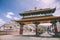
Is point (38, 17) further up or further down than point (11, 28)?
further up

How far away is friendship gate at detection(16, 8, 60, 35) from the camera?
386 centimetres

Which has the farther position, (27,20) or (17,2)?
(27,20)

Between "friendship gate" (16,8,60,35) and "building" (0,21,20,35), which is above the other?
"friendship gate" (16,8,60,35)

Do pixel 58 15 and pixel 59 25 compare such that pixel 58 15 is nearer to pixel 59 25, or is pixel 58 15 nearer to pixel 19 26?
pixel 59 25

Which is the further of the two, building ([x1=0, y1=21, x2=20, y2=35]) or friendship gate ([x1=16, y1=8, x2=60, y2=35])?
building ([x1=0, y1=21, x2=20, y2=35])

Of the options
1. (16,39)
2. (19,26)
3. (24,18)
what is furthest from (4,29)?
(16,39)

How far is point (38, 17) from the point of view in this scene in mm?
3973

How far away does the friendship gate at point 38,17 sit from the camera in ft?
12.7

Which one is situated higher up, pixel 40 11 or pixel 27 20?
pixel 40 11

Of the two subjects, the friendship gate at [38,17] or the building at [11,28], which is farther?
the building at [11,28]

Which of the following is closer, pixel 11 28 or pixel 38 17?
pixel 38 17

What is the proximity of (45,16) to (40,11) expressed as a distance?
246 mm

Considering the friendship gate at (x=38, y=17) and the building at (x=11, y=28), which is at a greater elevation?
the friendship gate at (x=38, y=17)

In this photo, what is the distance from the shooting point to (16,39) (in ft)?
10.8
